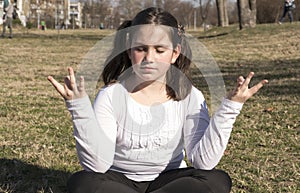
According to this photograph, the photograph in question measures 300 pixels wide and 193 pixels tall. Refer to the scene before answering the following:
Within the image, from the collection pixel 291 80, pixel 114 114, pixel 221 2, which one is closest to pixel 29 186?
pixel 114 114

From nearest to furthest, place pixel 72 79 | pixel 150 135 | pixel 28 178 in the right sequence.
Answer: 1. pixel 72 79
2. pixel 150 135
3. pixel 28 178

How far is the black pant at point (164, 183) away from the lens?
2465 millimetres

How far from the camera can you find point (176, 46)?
271 cm

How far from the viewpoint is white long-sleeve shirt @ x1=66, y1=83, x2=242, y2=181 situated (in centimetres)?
250

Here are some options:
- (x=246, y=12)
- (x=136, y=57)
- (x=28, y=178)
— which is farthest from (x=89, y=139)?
(x=246, y=12)

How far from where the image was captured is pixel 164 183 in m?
2.66

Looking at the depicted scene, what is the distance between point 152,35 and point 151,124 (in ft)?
1.61

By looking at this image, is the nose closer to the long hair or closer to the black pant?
the long hair

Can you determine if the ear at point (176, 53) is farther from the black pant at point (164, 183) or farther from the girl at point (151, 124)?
the black pant at point (164, 183)

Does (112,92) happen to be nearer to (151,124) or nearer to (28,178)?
(151,124)

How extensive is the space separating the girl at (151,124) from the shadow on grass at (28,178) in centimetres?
80

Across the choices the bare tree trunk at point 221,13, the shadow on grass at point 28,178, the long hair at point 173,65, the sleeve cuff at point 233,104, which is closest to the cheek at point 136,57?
the long hair at point 173,65

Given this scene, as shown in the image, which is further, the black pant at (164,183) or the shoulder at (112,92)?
the shoulder at (112,92)

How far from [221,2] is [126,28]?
2312 cm
